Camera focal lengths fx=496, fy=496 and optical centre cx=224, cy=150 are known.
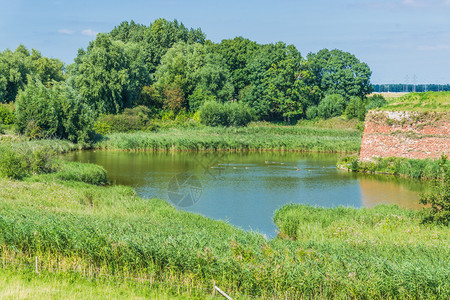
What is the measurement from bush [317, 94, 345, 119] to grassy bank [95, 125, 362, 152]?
34.1ft

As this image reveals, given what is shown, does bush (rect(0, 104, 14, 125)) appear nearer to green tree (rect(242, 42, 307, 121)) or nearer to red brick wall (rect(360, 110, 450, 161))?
green tree (rect(242, 42, 307, 121))

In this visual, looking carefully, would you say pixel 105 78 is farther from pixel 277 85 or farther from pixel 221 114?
pixel 277 85

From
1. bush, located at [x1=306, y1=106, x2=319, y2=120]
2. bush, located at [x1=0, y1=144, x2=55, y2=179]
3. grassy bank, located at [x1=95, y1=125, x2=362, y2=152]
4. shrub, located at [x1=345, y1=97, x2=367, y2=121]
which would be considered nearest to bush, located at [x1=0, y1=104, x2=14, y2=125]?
Answer: grassy bank, located at [x1=95, y1=125, x2=362, y2=152]

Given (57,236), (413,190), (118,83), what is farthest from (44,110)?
(57,236)

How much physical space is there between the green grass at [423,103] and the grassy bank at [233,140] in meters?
12.3

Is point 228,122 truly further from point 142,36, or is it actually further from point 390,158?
point 142,36

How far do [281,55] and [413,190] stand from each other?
43378mm

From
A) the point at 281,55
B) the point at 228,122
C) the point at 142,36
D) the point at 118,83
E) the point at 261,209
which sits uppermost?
the point at 142,36

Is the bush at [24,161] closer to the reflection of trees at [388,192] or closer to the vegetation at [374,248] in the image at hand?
the vegetation at [374,248]

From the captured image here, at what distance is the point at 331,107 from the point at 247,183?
38.4m

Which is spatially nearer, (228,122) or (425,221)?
(425,221)

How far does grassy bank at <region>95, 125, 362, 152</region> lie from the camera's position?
46.9 m

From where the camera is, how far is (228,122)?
5934cm

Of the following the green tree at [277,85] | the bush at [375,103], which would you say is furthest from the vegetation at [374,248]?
the green tree at [277,85]
